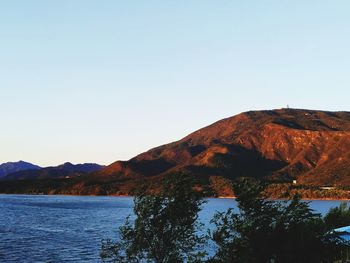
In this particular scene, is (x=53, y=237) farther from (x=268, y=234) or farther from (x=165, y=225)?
(x=268, y=234)

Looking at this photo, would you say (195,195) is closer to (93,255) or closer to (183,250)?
(183,250)

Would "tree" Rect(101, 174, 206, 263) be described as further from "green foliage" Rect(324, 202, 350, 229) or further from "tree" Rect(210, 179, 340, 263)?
"green foliage" Rect(324, 202, 350, 229)

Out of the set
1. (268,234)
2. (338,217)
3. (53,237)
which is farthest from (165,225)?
(53,237)

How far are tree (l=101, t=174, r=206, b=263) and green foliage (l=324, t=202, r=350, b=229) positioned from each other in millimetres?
19720

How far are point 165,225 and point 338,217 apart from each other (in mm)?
24522

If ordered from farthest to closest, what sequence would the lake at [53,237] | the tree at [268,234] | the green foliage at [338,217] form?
1. the lake at [53,237]
2. the green foliage at [338,217]
3. the tree at [268,234]

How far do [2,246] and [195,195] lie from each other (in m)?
64.7

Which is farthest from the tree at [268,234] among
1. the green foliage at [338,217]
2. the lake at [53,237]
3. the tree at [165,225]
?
the lake at [53,237]

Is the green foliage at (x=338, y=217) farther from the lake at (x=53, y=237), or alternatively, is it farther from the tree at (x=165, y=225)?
the lake at (x=53, y=237)

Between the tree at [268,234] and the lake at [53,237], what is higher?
the tree at [268,234]

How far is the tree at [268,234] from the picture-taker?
31516 mm

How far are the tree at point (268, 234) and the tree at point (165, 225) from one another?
323cm

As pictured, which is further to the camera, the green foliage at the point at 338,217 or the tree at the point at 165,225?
the green foliage at the point at 338,217

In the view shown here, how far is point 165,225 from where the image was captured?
3678 centimetres
